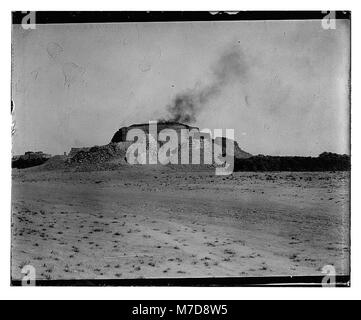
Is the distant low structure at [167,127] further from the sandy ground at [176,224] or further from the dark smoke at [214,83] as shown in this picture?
the sandy ground at [176,224]

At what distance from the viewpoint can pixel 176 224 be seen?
3789mm

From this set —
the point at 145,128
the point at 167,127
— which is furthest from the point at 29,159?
the point at 167,127

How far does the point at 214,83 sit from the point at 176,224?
1253 mm

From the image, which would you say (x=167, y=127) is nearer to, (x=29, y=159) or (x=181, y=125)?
(x=181, y=125)

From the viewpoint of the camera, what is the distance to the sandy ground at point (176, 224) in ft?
12.3

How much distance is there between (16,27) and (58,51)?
1.34 ft

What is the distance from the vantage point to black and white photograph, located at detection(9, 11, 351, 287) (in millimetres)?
3777

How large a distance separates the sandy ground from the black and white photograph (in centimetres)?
1

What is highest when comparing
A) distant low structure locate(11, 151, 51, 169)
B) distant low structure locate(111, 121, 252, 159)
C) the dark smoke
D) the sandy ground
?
the dark smoke

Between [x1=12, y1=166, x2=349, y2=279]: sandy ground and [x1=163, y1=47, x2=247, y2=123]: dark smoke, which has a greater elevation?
[x1=163, y1=47, x2=247, y2=123]: dark smoke

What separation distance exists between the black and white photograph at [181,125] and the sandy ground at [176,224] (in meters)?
0.01

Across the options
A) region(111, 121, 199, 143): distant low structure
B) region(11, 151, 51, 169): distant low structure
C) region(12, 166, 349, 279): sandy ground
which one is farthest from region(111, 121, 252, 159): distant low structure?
region(11, 151, 51, 169): distant low structure

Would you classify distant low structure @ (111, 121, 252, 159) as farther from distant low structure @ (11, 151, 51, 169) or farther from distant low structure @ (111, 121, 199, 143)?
distant low structure @ (11, 151, 51, 169)

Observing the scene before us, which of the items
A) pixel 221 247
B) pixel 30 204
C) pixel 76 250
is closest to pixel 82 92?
pixel 30 204
